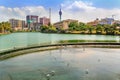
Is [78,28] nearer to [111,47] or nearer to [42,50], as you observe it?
[111,47]

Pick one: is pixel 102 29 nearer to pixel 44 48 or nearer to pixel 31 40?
pixel 31 40

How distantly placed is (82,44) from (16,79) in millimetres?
25672

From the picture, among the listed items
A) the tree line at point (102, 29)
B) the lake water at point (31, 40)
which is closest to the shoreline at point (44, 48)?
the lake water at point (31, 40)

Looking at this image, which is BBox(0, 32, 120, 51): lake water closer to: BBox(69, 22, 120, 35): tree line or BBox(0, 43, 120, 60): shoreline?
BBox(0, 43, 120, 60): shoreline

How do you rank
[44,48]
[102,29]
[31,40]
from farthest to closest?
[102,29] < [31,40] < [44,48]

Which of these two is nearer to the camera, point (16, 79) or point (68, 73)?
point (16, 79)

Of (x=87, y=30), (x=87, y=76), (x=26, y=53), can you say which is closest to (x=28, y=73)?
(x=87, y=76)

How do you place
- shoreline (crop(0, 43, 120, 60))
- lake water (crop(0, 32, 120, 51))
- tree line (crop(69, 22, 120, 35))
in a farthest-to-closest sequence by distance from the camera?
tree line (crop(69, 22, 120, 35)) < lake water (crop(0, 32, 120, 51)) < shoreline (crop(0, 43, 120, 60))

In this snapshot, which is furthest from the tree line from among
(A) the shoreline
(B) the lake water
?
(A) the shoreline

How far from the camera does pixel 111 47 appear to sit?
39.8 meters

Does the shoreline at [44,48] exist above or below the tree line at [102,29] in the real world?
below

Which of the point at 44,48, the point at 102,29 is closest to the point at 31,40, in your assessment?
the point at 44,48

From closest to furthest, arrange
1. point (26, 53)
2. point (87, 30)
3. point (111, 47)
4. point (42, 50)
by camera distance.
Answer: point (26, 53), point (42, 50), point (111, 47), point (87, 30)

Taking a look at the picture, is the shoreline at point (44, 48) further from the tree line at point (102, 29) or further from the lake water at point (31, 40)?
the tree line at point (102, 29)
